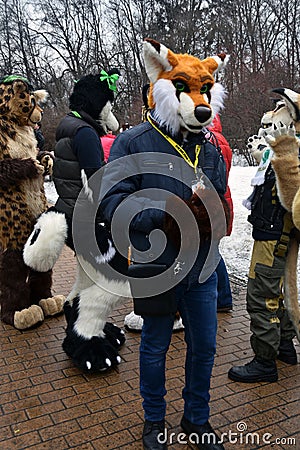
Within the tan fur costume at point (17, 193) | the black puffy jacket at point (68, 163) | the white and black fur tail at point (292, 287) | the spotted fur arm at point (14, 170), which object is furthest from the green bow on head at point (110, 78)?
the white and black fur tail at point (292, 287)

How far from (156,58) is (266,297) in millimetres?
1850

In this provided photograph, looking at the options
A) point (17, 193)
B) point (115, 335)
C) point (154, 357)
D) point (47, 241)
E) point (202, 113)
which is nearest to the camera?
point (202, 113)

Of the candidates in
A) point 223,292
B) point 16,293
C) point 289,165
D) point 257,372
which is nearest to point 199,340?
point 257,372

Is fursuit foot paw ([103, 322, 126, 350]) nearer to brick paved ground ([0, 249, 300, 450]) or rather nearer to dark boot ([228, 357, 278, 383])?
brick paved ground ([0, 249, 300, 450])

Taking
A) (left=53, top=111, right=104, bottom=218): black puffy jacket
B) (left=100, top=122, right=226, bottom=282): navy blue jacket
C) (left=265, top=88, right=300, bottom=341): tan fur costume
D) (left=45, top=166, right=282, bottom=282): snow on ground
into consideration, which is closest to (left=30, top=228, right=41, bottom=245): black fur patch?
(left=53, top=111, right=104, bottom=218): black puffy jacket

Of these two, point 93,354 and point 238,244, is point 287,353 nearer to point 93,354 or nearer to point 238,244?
point 93,354

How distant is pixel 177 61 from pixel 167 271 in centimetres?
116

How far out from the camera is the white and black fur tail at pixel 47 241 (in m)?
3.85

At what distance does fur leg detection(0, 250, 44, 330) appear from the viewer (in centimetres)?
446

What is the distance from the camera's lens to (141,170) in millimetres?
2623

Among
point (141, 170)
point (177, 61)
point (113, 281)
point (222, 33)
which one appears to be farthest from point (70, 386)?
point (222, 33)

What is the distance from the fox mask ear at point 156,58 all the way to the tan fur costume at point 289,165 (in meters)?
0.81

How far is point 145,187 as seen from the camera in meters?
2.63

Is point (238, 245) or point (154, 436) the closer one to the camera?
point (154, 436)
